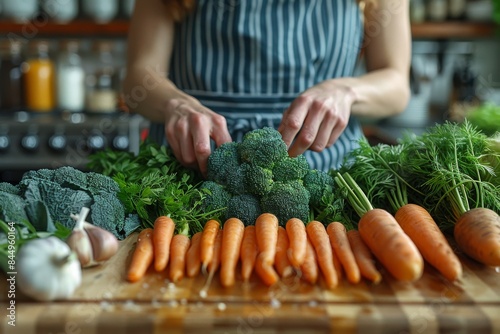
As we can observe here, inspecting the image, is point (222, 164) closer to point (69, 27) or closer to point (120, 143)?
point (120, 143)

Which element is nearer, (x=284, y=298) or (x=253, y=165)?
(x=284, y=298)

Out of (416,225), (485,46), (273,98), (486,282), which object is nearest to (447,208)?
(416,225)

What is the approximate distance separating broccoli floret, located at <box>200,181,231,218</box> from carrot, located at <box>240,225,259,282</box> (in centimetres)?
9

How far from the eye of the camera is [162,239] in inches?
41.6

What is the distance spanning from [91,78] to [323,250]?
248 cm

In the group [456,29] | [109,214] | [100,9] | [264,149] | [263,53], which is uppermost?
[100,9]

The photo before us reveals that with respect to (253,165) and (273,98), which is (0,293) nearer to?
(253,165)

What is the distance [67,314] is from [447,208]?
2.55ft

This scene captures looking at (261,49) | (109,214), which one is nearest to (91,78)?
(261,49)

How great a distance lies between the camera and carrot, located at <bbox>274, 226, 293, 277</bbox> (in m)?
0.98

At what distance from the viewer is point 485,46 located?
12.2 feet

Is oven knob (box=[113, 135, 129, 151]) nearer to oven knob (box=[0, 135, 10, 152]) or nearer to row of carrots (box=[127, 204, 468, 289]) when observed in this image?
oven knob (box=[0, 135, 10, 152])

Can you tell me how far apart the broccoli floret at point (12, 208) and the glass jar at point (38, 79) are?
2202mm

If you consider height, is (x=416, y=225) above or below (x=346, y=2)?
below
